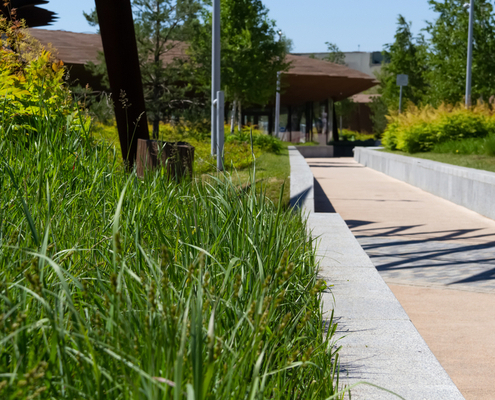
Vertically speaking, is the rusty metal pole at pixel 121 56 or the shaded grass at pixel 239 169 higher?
the rusty metal pole at pixel 121 56

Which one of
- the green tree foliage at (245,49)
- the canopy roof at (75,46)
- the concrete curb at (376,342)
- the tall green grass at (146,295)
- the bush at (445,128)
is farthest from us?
the canopy roof at (75,46)

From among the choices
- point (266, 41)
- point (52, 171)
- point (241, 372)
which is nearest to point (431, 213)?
point (52, 171)

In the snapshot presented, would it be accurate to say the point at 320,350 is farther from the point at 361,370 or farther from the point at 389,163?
the point at 389,163

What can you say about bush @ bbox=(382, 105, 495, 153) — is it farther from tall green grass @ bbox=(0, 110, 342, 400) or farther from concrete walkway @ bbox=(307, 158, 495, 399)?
tall green grass @ bbox=(0, 110, 342, 400)

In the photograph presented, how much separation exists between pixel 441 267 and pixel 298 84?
35223mm

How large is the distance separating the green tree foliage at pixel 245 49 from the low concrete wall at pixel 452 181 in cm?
1039

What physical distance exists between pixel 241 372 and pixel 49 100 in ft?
12.5

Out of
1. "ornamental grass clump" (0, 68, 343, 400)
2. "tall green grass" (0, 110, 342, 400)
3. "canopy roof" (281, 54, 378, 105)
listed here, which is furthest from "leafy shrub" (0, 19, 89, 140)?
"canopy roof" (281, 54, 378, 105)

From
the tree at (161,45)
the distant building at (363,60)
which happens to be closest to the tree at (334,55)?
the distant building at (363,60)

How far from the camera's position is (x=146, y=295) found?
7.11 feet

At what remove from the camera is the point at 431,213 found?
1018cm

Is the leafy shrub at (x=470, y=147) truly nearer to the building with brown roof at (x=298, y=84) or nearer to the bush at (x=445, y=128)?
the bush at (x=445, y=128)

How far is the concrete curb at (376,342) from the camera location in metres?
2.37

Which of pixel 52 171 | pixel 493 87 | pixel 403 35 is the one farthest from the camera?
pixel 403 35
